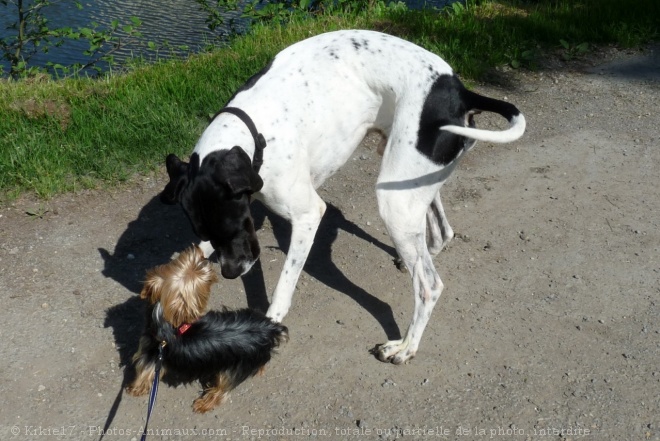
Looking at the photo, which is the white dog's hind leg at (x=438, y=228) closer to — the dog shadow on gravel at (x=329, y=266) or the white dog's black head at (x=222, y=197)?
the dog shadow on gravel at (x=329, y=266)

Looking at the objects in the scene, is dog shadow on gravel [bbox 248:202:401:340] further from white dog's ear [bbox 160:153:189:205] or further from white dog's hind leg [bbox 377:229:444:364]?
white dog's ear [bbox 160:153:189:205]

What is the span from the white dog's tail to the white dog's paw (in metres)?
1.17

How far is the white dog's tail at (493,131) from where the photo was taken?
3.63 metres

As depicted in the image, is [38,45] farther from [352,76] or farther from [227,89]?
[352,76]

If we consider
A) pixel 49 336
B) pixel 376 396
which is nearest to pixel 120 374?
pixel 49 336

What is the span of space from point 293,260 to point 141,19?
6388 mm

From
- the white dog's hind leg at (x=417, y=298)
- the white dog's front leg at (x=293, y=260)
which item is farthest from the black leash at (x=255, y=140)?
the white dog's hind leg at (x=417, y=298)

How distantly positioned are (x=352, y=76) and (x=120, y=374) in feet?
6.55

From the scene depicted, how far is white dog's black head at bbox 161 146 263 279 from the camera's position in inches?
146

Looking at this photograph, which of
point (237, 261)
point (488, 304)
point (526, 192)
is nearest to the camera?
point (237, 261)

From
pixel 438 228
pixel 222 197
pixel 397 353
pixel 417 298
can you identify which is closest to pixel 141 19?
pixel 438 228

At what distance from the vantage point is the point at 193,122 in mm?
6125

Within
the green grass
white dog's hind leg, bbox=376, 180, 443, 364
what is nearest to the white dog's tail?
white dog's hind leg, bbox=376, 180, 443, 364

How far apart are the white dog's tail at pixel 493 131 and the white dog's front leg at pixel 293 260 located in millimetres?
898
